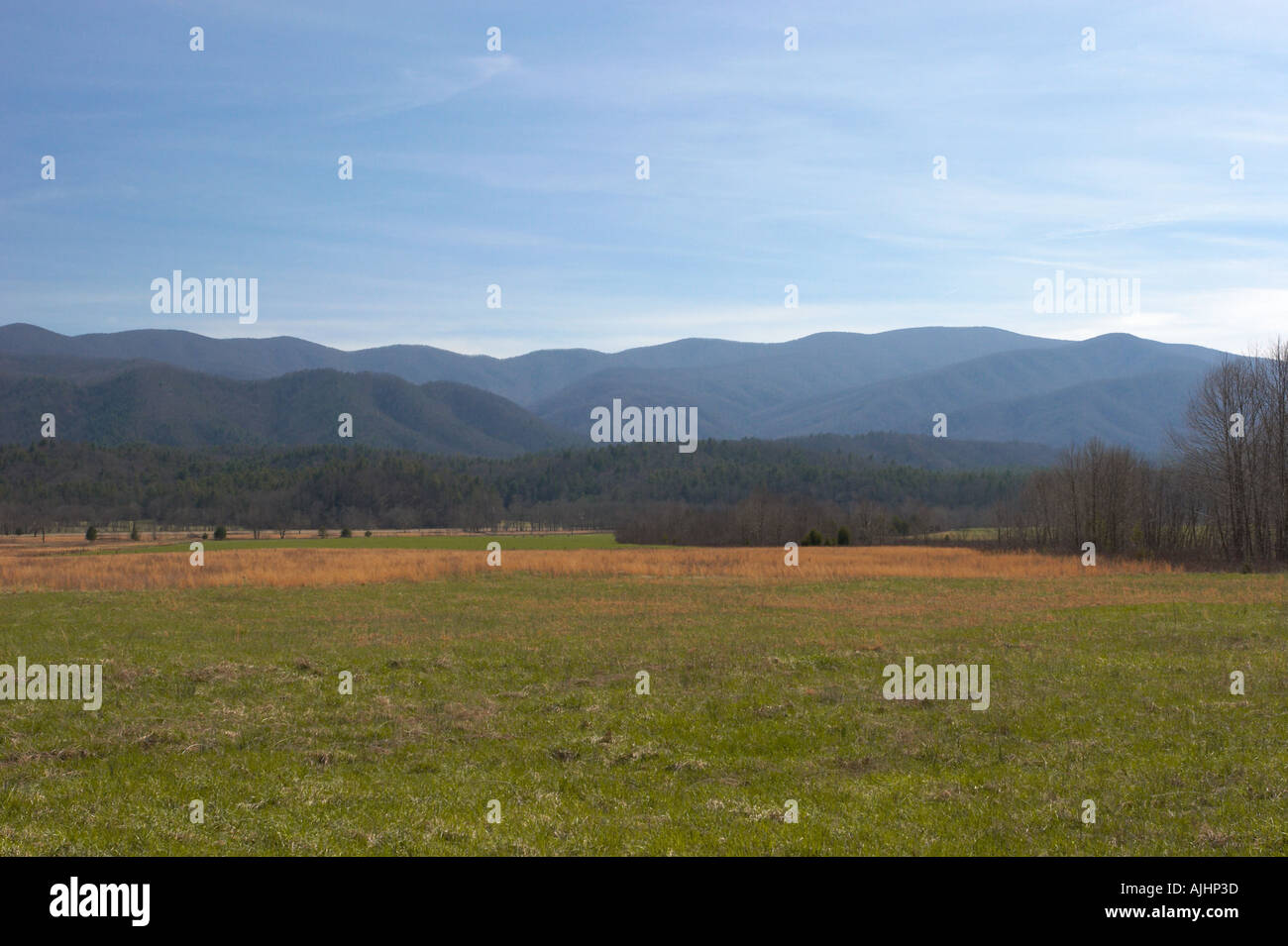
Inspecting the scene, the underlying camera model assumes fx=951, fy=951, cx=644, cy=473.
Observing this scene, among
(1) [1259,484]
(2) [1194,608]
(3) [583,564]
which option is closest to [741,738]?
(2) [1194,608]

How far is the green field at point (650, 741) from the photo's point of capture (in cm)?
1054

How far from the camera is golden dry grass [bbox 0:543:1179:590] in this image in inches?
1793

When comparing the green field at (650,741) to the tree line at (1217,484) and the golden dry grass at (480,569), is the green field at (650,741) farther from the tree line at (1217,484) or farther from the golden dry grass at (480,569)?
the tree line at (1217,484)

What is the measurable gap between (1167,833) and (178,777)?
12279mm

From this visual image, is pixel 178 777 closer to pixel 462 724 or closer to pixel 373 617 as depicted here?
pixel 462 724

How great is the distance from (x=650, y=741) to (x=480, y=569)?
1624 inches

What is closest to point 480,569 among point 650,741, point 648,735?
point 648,735

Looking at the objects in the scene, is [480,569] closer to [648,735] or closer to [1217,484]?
[648,735]

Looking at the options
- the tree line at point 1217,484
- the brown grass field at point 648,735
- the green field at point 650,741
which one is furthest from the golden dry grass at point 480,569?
the green field at point 650,741

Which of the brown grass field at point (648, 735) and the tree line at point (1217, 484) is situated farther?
the tree line at point (1217, 484)

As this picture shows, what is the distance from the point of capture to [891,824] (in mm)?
10789

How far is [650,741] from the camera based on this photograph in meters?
14.9

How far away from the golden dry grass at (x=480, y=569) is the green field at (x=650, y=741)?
1779cm
